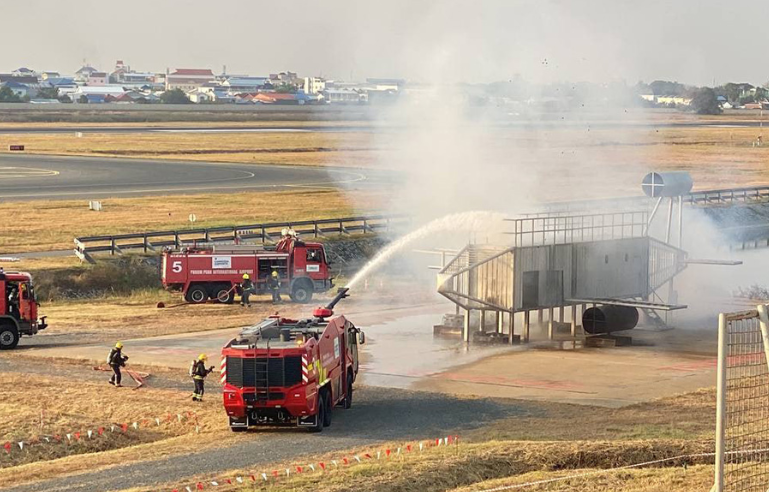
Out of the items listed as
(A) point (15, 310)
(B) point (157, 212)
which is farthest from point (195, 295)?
(B) point (157, 212)

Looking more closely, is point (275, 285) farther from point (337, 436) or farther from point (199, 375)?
point (337, 436)

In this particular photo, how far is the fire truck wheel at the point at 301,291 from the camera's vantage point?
60.1 metres

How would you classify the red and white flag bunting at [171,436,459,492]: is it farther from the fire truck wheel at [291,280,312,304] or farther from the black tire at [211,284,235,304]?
the black tire at [211,284,235,304]

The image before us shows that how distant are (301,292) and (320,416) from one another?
93.3ft

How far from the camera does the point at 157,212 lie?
289 ft

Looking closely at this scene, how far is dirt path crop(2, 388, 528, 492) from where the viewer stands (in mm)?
26438

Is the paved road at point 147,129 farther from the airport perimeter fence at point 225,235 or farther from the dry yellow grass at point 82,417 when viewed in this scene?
the dry yellow grass at point 82,417

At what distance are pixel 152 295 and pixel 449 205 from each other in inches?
629

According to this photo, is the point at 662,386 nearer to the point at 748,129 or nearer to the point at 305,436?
the point at 305,436

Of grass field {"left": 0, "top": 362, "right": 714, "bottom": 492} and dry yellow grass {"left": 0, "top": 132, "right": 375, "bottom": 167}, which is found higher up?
dry yellow grass {"left": 0, "top": 132, "right": 375, "bottom": 167}

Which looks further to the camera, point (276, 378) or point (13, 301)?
point (13, 301)

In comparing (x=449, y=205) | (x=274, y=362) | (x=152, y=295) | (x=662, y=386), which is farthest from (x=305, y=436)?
(x=449, y=205)

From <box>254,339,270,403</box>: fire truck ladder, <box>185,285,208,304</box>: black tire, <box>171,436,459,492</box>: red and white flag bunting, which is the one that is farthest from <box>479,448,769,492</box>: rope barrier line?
<box>185,285,208,304</box>: black tire

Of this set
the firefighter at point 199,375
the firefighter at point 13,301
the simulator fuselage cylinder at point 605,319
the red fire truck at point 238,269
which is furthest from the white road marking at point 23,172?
the firefighter at point 199,375
